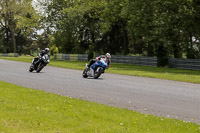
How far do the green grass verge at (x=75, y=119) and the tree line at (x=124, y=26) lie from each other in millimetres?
26704

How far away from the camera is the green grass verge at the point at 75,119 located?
22.7 feet

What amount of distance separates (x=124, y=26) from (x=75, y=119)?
4701 centimetres

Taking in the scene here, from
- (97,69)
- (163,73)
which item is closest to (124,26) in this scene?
(163,73)

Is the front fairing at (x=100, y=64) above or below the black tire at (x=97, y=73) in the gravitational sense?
above

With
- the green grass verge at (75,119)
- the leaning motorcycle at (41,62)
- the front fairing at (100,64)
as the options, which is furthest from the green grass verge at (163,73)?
the green grass verge at (75,119)

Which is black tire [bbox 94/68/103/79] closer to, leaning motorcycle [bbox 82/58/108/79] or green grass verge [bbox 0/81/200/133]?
leaning motorcycle [bbox 82/58/108/79]

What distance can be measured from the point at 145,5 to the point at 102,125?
3486 centimetres

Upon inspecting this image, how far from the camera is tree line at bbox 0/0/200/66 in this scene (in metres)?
37.9

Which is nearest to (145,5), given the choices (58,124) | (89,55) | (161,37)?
(161,37)

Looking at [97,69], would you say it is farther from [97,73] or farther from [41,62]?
[41,62]

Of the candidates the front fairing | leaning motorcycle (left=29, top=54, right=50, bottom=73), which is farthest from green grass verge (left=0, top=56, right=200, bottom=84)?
leaning motorcycle (left=29, top=54, right=50, bottom=73)

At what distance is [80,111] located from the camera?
8906mm

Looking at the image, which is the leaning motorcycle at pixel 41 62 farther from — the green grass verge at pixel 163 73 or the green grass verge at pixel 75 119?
the green grass verge at pixel 75 119

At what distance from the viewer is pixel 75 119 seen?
7844 millimetres
